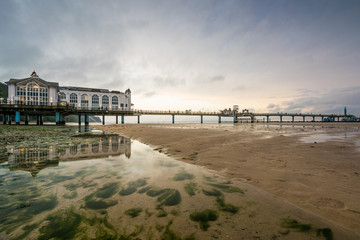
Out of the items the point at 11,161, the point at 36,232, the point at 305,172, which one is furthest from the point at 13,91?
the point at 305,172

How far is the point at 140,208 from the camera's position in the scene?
2.90 metres

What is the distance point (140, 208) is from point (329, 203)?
384 centimetres

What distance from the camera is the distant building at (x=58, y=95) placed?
45.7 m

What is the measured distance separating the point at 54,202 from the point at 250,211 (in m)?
3.97

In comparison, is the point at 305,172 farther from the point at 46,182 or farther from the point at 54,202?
the point at 46,182

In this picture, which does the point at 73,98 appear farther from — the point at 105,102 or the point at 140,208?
the point at 140,208

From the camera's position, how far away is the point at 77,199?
3.23m

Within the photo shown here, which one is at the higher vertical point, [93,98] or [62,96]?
[62,96]

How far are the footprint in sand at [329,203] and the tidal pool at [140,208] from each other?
0.67 meters

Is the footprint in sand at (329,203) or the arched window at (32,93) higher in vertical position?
the arched window at (32,93)

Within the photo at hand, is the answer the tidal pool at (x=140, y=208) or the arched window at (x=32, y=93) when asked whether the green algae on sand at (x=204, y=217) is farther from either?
the arched window at (x=32, y=93)

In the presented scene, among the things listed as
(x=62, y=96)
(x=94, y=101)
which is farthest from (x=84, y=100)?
(x=62, y=96)

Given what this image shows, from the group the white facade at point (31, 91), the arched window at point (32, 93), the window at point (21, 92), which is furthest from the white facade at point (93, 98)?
the window at point (21, 92)

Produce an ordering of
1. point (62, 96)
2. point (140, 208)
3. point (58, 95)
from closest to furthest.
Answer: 1. point (140, 208)
2. point (58, 95)
3. point (62, 96)
